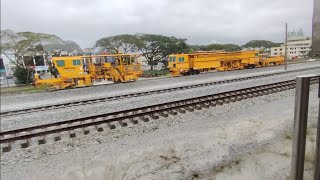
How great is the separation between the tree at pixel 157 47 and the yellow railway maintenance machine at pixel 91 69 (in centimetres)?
2264

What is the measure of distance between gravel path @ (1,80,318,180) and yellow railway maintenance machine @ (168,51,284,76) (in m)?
16.2

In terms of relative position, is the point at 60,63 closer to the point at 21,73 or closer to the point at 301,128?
the point at 21,73

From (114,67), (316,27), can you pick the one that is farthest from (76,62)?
(316,27)

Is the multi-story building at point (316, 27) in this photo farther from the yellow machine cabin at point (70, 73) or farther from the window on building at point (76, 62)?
the window on building at point (76, 62)

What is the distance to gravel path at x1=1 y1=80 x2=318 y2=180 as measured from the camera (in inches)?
161

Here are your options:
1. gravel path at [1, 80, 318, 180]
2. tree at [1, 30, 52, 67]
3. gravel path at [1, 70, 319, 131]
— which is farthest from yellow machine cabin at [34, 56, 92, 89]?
tree at [1, 30, 52, 67]

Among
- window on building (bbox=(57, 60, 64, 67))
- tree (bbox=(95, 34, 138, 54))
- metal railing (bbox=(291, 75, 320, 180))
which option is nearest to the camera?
metal railing (bbox=(291, 75, 320, 180))

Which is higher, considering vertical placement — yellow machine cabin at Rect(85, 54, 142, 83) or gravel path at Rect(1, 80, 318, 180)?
yellow machine cabin at Rect(85, 54, 142, 83)

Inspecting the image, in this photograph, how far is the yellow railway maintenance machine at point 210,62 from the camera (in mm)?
23328

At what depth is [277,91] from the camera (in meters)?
10.1

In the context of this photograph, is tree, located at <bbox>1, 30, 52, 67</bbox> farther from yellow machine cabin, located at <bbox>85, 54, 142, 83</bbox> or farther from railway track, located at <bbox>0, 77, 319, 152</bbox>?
yellow machine cabin, located at <bbox>85, 54, 142, 83</bbox>

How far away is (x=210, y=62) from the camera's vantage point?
24766mm

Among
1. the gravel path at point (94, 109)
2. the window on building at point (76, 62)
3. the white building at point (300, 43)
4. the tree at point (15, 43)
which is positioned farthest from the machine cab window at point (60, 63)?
the white building at point (300, 43)

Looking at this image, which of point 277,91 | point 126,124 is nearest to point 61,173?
point 126,124
